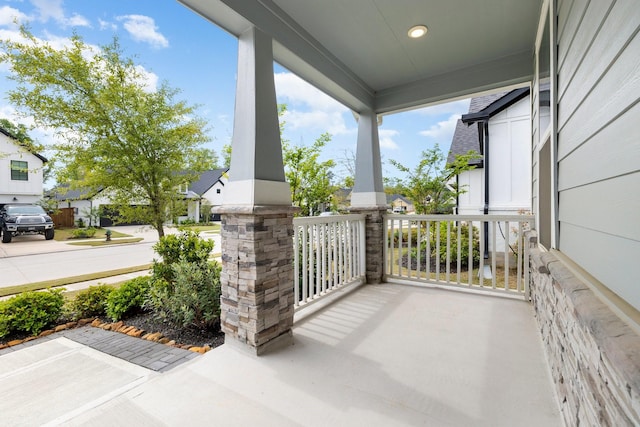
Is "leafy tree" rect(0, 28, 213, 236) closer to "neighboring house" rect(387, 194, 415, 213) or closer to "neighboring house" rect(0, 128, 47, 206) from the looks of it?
"neighboring house" rect(0, 128, 47, 206)

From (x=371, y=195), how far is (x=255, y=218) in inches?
93.8

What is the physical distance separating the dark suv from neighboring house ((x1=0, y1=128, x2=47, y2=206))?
190mm

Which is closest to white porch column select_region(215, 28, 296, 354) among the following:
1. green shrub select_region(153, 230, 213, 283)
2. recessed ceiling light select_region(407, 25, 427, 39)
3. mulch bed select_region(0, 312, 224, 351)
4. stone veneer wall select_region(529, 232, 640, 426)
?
mulch bed select_region(0, 312, 224, 351)

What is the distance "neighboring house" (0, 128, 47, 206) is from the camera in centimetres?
333

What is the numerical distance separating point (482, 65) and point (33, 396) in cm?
508

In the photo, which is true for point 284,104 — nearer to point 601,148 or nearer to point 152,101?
point 152,101

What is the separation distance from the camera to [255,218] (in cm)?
208

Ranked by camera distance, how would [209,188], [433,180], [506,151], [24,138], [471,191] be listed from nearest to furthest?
[24,138], [209,188], [506,151], [433,180], [471,191]

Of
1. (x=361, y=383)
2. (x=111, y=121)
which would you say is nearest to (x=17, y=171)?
(x=111, y=121)

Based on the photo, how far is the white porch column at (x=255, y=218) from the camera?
212 cm

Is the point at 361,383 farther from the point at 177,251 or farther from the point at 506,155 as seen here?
the point at 506,155

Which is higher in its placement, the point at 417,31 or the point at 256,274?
the point at 417,31

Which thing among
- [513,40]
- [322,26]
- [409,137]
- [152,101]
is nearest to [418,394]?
[322,26]

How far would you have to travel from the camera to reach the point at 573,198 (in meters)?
1.37
